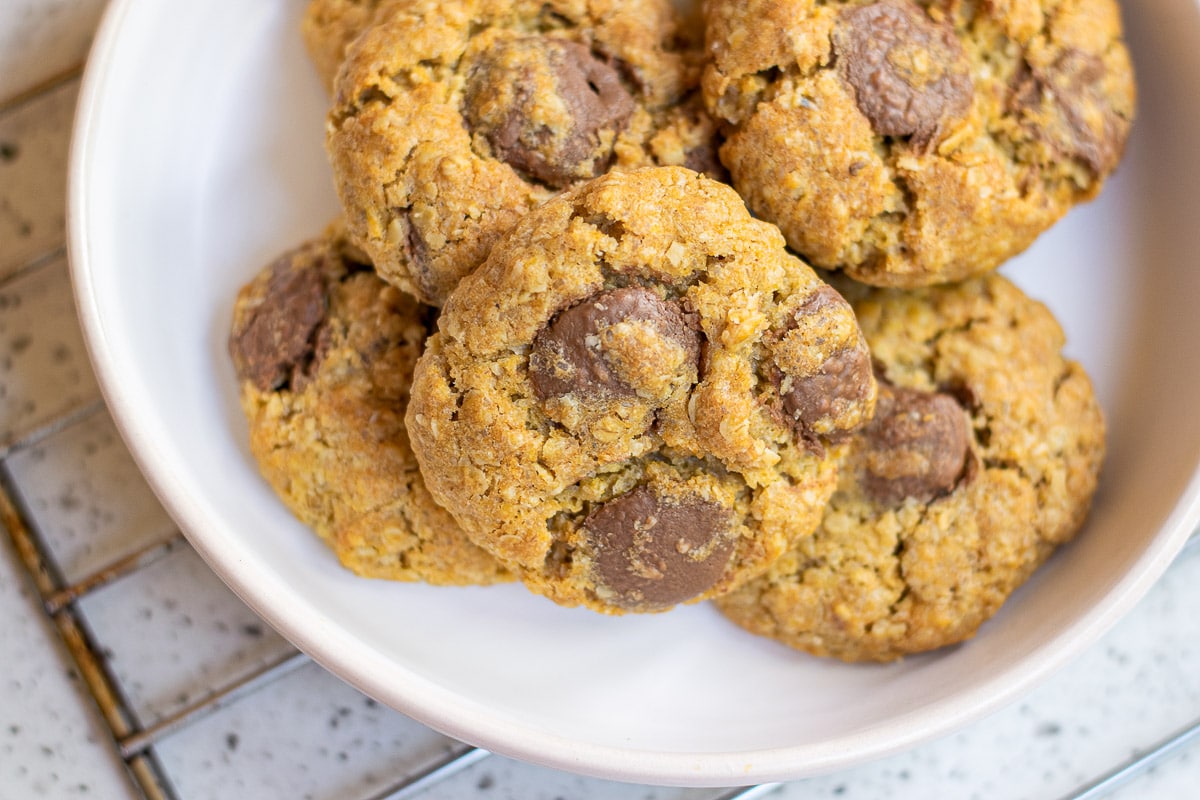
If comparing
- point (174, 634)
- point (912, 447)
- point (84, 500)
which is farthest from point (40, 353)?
point (912, 447)

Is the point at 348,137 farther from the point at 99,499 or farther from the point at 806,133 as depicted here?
the point at 99,499

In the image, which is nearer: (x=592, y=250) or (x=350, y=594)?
(x=592, y=250)

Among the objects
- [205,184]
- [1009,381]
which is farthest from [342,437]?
[1009,381]

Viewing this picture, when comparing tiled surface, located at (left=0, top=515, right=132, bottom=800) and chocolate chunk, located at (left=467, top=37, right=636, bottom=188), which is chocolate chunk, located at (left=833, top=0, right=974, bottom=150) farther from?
tiled surface, located at (left=0, top=515, right=132, bottom=800)

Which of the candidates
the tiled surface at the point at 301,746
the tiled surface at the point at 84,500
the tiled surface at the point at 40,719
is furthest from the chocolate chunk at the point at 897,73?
the tiled surface at the point at 40,719

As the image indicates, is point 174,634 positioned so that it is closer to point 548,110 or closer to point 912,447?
point 548,110

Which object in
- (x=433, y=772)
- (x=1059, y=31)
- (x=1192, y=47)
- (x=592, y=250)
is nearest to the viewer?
(x=592, y=250)

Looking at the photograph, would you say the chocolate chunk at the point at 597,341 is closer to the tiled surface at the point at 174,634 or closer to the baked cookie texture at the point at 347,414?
the baked cookie texture at the point at 347,414
